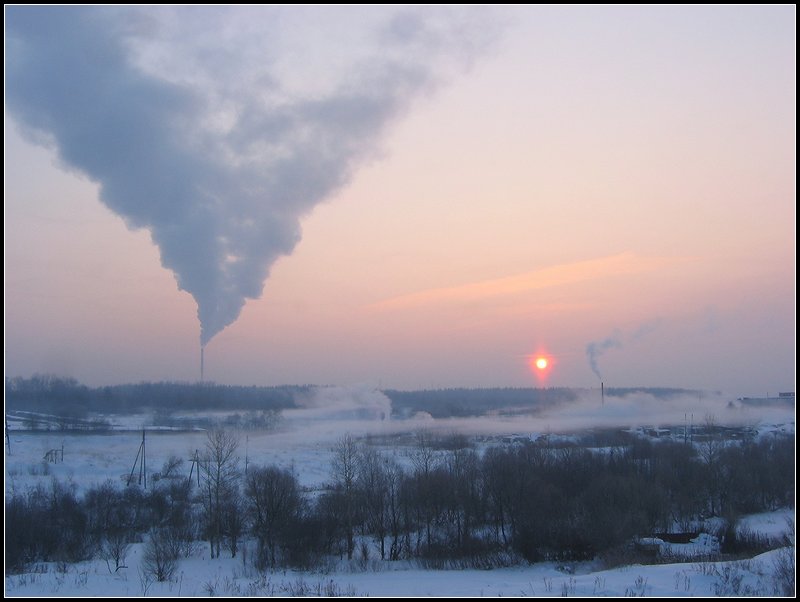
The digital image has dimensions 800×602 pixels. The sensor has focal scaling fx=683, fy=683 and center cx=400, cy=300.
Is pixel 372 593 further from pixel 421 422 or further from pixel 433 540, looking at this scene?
pixel 421 422

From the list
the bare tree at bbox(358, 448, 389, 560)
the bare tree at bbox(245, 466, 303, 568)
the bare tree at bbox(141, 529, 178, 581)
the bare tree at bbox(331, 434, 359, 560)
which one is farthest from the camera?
the bare tree at bbox(358, 448, 389, 560)

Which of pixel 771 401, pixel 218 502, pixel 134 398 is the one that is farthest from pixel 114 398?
pixel 771 401

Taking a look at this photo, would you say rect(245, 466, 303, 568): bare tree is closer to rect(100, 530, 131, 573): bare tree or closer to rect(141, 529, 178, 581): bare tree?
rect(141, 529, 178, 581): bare tree

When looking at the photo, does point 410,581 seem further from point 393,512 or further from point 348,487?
point 348,487

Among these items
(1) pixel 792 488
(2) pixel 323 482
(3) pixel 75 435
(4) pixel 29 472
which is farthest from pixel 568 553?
(3) pixel 75 435

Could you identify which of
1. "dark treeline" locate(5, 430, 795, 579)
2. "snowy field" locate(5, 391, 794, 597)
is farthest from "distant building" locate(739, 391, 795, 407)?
"dark treeline" locate(5, 430, 795, 579)

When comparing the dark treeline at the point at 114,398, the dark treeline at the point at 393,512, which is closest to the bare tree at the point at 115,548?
the dark treeline at the point at 393,512
